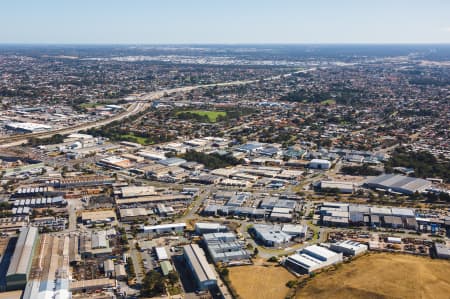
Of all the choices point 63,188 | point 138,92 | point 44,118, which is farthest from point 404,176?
point 138,92

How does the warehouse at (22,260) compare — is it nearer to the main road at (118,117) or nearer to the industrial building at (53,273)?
the industrial building at (53,273)

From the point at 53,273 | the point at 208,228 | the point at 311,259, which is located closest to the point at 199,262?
the point at 208,228

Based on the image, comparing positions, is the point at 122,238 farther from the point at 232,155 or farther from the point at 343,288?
the point at 232,155

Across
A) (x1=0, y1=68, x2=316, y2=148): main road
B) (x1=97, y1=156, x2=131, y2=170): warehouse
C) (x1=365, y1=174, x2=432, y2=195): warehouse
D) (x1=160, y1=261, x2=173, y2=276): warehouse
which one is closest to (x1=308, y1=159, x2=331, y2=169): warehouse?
(x1=365, y1=174, x2=432, y2=195): warehouse

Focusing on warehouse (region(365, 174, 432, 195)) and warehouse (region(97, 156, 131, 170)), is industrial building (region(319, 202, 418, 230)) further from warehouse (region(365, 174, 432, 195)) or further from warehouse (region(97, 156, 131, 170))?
warehouse (region(97, 156, 131, 170))

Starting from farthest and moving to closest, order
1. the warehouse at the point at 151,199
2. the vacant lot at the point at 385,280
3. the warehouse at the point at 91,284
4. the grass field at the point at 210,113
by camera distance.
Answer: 1. the grass field at the point at 210,113
2. the warehouse at the point at 151,199
3. the warehouse at the point at 91,284
4. the vacant lot at the point at 385,280

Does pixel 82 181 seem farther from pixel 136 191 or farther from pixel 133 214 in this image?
pixel 133 214

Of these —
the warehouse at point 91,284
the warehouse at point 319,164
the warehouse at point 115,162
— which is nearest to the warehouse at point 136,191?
the warehouse at point 115,162
